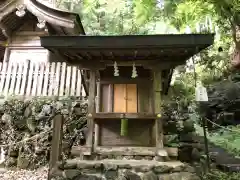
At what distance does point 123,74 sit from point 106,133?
1.67 metres

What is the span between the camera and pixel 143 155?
5434mm

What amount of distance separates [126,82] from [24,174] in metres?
3.93

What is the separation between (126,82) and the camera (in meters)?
6.04

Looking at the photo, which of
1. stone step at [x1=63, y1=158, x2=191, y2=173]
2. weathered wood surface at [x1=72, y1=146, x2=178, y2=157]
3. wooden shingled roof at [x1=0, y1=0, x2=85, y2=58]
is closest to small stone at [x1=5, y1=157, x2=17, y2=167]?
weathered wood surface at [x1=72, y1=146, x2=178, y2=157]

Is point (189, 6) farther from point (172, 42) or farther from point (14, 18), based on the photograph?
point (14, 18)

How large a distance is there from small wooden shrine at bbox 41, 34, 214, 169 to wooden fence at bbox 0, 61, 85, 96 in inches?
97.7

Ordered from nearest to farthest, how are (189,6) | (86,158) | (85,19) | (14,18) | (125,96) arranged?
(86,158), (125,96), (189,6), (14,18), (85,19)

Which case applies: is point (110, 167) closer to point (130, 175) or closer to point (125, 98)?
point (130, 175)

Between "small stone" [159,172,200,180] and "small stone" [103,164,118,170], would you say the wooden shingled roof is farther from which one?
"small stone" [159,172,200,180]

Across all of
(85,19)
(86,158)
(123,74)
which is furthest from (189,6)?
(85,19)

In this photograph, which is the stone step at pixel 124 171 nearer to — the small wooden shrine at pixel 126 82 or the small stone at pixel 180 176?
the small stone at pixel 180 176

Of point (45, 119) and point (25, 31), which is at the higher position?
point (25, 31)

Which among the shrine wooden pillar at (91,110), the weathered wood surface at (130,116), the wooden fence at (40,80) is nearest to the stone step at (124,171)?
the shrine wooden pillar at (91,110)

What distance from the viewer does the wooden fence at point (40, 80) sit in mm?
8227
